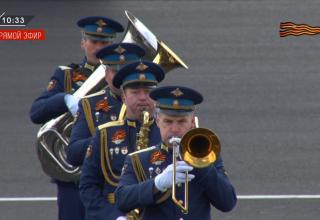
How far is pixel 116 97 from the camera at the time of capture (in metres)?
10.7

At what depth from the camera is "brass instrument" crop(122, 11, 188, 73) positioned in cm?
1114

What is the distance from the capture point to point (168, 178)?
8.55 meters

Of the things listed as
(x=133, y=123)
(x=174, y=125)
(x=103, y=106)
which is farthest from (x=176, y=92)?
(x=103, y=106)

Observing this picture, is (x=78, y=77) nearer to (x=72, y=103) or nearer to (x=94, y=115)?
(x=72, y=103)

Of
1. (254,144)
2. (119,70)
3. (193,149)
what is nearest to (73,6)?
(254,144)

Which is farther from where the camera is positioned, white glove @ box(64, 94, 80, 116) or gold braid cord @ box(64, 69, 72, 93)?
gold braid cord @ box(64, 69, 72, 93)

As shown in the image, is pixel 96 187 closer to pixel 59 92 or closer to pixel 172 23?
pixel 59 92

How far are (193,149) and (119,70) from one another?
172cm

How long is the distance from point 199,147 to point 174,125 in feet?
1.24

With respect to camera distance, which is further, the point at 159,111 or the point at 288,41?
the point at 288,41

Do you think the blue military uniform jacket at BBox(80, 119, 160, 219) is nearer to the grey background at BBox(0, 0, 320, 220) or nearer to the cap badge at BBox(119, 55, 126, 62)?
the cap badge at BBox(119, 55, 126, 62)

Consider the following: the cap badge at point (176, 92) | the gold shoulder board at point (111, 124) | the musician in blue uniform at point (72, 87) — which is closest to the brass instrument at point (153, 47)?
the musician in blue uniform at point (72, 87)
